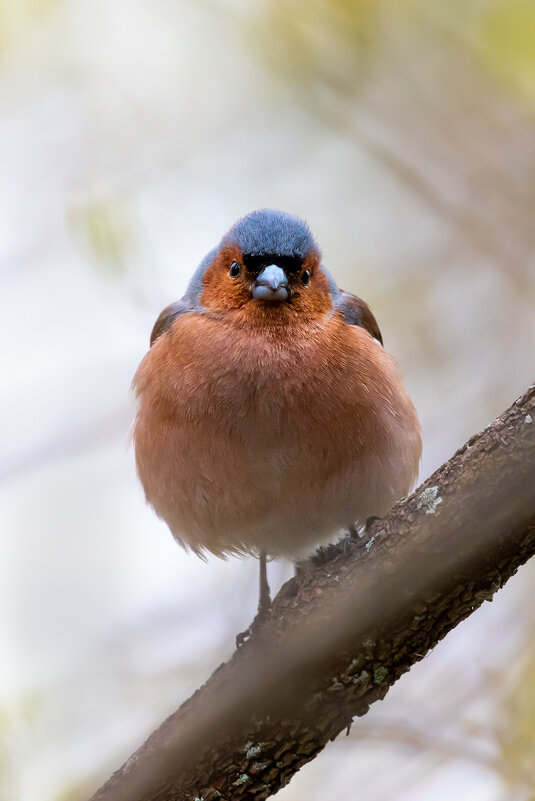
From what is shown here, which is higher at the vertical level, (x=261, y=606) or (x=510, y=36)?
(x=510, y=36)

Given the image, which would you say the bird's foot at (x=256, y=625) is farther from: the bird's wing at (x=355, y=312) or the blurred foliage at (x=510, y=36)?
the blurred foliage at (x=510, y=36)

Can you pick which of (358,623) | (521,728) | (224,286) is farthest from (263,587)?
(358,623)

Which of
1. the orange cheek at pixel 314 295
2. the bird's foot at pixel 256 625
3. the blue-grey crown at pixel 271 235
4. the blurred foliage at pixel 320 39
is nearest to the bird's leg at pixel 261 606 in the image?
the bird's foot at pixel 256 625

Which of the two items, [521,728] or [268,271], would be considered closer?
[521,728]

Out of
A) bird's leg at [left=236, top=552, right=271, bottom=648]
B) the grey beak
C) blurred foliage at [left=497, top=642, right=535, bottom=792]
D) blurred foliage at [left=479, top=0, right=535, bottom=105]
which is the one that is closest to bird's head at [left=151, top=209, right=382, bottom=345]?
the grey beak

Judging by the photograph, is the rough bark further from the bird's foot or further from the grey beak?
the grey beak

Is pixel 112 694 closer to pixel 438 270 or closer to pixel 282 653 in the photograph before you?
pixel 282 653

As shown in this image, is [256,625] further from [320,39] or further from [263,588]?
[320,39]

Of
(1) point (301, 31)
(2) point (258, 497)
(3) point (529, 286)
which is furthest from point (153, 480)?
(1) point (301, 31)
